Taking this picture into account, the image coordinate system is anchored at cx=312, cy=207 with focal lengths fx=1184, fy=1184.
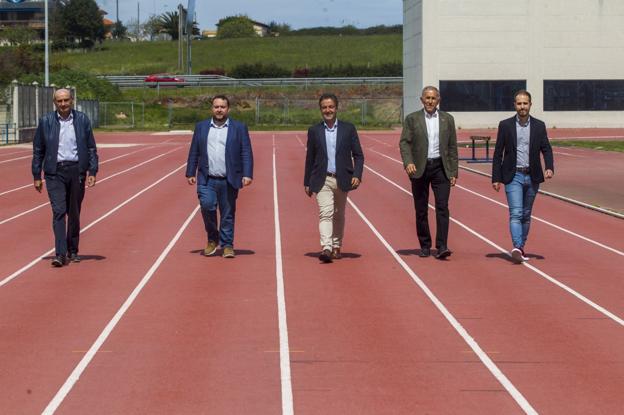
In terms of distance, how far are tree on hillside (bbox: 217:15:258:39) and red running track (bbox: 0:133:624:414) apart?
146m

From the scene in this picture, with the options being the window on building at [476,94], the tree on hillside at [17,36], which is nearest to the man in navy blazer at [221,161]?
the window on building at [476,94]

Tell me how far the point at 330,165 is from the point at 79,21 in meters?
128

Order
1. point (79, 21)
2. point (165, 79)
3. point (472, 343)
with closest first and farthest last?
1. point (472, 343)
2. point (165, 79)
3. point (79, 21)

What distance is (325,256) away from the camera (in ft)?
42.4

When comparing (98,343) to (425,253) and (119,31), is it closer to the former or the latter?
(425,253)

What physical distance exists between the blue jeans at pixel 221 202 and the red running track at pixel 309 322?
36cm

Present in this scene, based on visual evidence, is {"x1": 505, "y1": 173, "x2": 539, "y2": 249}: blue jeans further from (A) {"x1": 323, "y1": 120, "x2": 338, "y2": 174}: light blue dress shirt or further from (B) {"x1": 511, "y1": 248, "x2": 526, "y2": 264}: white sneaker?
(A) {"x1": 323, "y1": 120, "x2": 338, "y2": 174}: light blue dress shirt

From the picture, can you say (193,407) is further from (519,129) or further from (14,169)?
(14,169)

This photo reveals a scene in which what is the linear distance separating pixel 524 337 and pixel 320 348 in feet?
5.25

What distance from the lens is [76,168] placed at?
505 inches

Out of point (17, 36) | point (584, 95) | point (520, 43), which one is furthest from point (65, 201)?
point (17, 36)

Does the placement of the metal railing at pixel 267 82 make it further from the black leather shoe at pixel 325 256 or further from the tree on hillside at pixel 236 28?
the black leather shoe at pixel 325 256

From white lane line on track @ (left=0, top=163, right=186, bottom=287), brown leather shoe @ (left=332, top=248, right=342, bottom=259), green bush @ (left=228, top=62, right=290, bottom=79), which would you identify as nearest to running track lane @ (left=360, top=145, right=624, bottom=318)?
brown leather shoe @ (left=332, top=248, right=342, bottom=259)

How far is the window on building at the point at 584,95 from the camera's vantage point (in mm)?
66188
